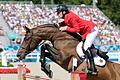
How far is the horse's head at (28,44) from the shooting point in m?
8.04

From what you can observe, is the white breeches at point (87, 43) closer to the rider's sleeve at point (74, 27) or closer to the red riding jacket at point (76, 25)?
the red riding jacket at point (76, 25)

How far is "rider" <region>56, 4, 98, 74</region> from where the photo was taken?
778cm

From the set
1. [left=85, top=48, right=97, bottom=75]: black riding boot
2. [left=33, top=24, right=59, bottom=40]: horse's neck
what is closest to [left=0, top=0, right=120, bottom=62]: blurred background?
[left=33, top=24, right=59, bottom=40]: horse's neck

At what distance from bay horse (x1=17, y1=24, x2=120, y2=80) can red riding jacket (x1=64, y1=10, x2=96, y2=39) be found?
269 mm

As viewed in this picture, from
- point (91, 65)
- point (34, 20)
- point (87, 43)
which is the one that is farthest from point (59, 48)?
point (34, 20)

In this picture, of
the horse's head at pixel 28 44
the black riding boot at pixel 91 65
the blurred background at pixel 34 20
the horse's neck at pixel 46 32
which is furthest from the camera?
the blurred background at pixel 34 20

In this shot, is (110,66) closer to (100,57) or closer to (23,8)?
(100,57)

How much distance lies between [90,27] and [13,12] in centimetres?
2619

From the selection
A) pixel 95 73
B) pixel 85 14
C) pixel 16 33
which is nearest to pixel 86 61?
pixel 95 73

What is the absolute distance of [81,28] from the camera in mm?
7879

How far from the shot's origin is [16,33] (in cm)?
2898

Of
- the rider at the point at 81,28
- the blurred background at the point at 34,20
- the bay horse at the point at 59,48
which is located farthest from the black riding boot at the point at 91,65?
the blurred background at the point at 34,20

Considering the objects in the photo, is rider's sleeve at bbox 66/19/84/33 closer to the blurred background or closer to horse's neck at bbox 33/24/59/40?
horse's neck at bbox 33/24/59/40

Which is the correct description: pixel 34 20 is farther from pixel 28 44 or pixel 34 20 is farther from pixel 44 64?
pixel 44 64
